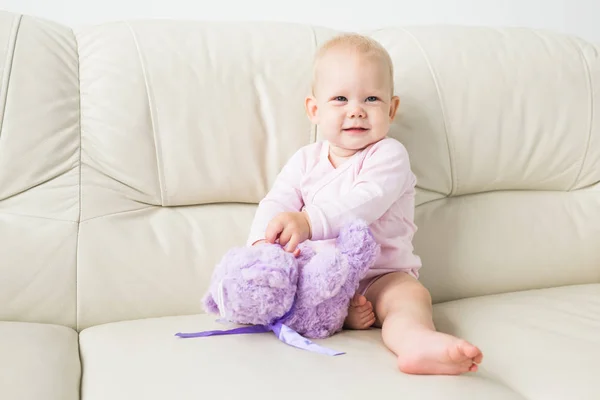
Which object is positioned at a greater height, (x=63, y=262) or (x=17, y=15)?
(x=17, y=15)

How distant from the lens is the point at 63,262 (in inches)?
57.0

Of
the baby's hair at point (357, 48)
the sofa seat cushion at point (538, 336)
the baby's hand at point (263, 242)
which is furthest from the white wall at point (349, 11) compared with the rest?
the sofa seat cushion at point (538, 336)

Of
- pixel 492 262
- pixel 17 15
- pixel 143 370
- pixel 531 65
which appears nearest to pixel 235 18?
pixel 17 15

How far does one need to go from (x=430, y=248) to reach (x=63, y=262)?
807 mm

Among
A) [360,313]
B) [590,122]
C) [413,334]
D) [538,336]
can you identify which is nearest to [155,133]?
[360,313]

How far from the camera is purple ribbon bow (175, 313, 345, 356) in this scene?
3.93 feet

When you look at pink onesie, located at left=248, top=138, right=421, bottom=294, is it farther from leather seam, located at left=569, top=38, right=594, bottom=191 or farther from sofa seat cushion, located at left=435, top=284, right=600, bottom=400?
leather seam, located at left=569, top=38, right=594, bottom=191

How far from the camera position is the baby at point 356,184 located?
4.46 feet

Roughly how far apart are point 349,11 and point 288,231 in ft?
3.16

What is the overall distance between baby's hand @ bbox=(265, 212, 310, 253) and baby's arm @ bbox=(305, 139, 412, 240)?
3 centimetres

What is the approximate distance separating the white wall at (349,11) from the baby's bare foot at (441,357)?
1176 mm

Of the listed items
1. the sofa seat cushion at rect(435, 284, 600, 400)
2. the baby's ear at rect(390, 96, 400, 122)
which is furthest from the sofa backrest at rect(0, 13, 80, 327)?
the sofa seat cushion at rect(435, 284, 600, 400)

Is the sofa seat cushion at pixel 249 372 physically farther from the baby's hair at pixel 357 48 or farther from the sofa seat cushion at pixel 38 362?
the baby's hair at pixel 357 48

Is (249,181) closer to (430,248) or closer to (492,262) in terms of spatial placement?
(430,248)
